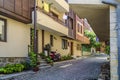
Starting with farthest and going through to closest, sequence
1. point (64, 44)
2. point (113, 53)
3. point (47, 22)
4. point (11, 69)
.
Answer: point (64, 44)
point (47, 22)
point (11, 69)
point (113, 53)

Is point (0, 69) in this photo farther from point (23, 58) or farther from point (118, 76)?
point (118, 76)

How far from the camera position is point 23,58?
20484mm

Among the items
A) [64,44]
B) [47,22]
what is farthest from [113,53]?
[64,44]

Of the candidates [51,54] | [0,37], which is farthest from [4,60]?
[51,54]

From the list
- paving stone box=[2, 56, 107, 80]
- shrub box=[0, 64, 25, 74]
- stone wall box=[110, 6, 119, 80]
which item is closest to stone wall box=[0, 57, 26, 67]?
shrub box=[0, 64, 25, 74]

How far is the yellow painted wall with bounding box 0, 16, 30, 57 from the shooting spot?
59.5 ft

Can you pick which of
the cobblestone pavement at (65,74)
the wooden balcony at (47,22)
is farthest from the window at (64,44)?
the cobblestone pavement at (65,74)

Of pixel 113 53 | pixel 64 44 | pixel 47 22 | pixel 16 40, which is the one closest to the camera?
pixel 113 53

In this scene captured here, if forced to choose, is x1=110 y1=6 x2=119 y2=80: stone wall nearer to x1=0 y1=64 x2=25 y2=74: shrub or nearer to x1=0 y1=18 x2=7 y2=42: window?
x1=0 y1=64 x2=25 y2=74: shrub

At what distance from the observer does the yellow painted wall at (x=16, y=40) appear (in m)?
18.1

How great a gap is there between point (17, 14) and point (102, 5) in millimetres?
9097

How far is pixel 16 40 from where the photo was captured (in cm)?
1958

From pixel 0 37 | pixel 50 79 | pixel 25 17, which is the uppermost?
pixel 25 17

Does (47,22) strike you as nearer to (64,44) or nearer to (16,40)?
(16,40)
